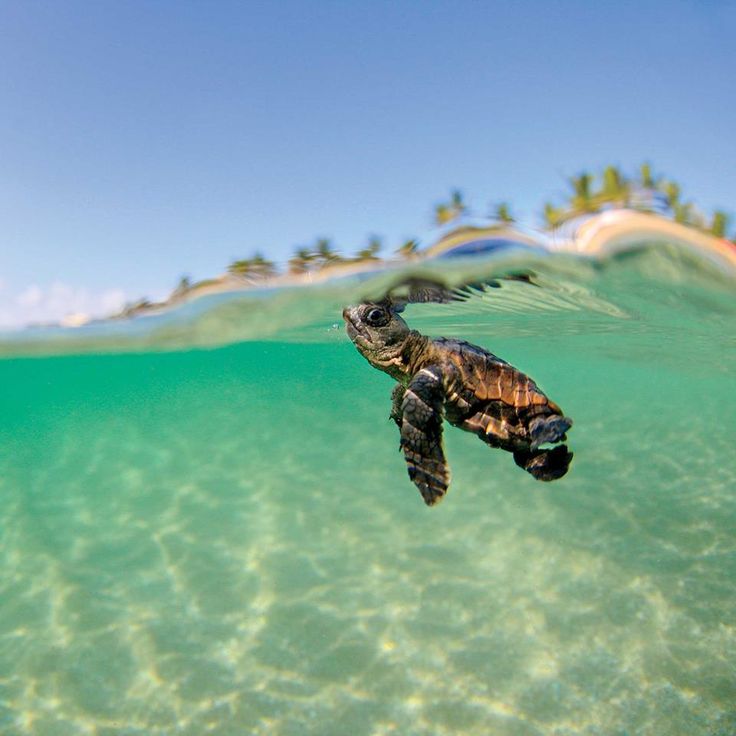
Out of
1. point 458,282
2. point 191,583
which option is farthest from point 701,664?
point 191,583

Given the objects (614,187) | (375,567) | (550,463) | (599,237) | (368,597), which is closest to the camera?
(550,463)

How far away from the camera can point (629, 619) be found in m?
8.73

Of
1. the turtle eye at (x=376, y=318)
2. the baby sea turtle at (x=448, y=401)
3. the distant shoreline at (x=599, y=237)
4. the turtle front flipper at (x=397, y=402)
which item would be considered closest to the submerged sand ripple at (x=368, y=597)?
the baby sea turtle at (x=448, y=401)

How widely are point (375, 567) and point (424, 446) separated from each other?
6775 millimetres

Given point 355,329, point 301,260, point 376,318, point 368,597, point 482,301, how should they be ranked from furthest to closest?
point 482,301 < point 301,260 < point 368,597 < point 355,329 < point 376,318

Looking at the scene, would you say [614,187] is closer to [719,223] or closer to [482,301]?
[719,223]

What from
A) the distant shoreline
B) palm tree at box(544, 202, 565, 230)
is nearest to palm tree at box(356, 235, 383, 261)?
the distant shoreline

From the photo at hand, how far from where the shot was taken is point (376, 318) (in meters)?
5.52

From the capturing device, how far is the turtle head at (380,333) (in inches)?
Answer: 218

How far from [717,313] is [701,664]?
1087 centimetres

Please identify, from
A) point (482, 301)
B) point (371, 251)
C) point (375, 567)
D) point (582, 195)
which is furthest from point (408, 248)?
point (375, 567)

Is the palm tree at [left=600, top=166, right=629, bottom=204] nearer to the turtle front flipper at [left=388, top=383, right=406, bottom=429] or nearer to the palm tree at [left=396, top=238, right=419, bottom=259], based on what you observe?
the palm tree at [left=396, top=238, right=419, bottom=259]

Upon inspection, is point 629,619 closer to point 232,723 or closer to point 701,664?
point 701,664

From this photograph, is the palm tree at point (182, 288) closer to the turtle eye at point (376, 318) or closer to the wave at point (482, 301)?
the wave at point (482, 301)
